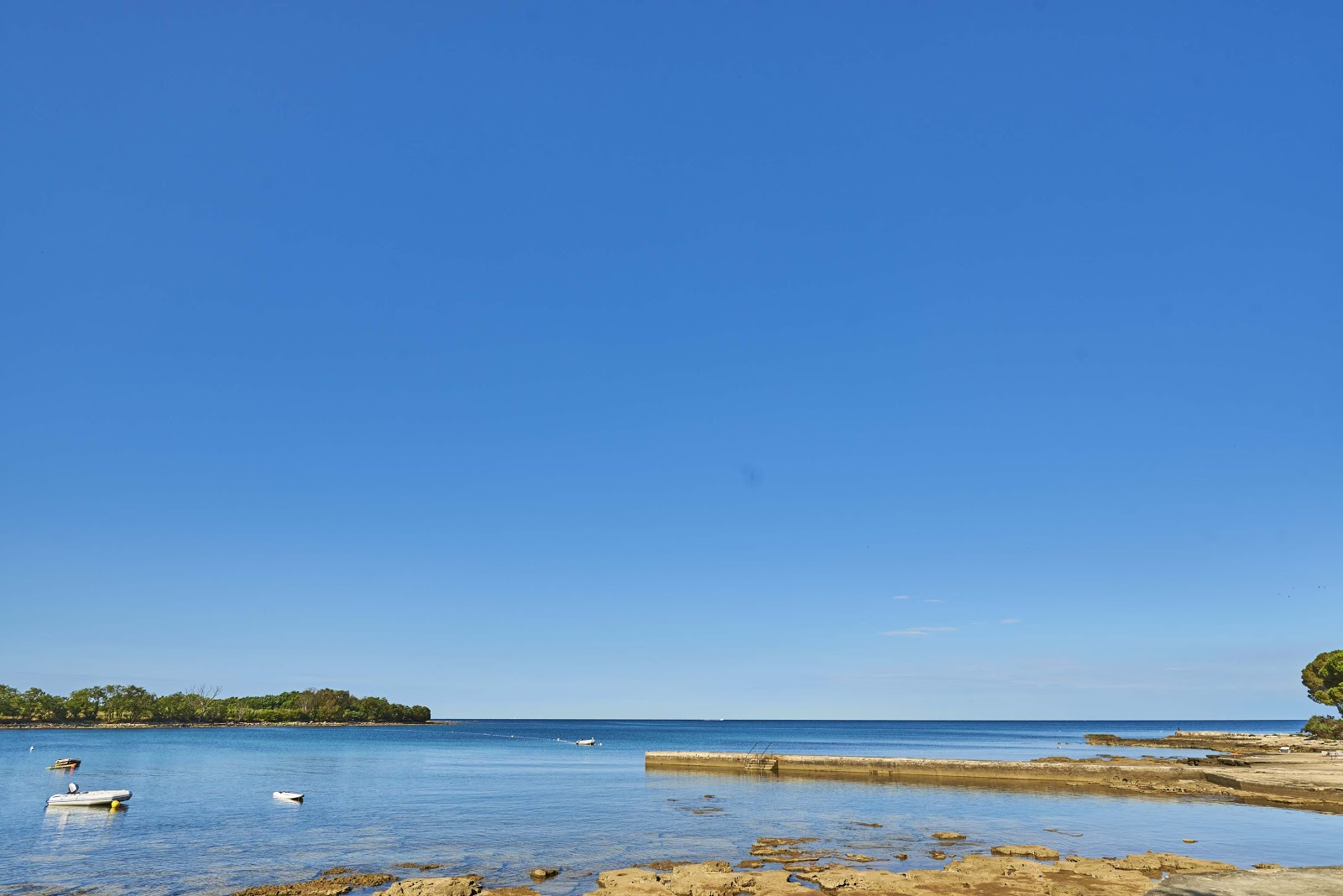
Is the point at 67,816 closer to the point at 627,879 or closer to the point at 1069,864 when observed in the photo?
the point at 627,879

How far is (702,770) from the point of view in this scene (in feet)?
278

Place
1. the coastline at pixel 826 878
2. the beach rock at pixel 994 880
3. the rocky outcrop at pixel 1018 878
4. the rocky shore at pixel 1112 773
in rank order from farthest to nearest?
the rocky shore at pixel 1112 773
the coastline at pixel 826 878
the rocky outcrop at pixel 1018 878
the beach rock at pixel 994 880

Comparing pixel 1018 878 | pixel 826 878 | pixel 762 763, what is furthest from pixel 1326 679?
pixel 826 878

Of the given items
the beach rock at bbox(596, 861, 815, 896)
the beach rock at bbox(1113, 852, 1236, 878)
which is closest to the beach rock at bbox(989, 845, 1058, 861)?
the beach rock at bbox(1113, 852, 1236, 878)

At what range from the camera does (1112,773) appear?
65.7m

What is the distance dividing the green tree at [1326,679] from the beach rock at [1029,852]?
94.4 meters

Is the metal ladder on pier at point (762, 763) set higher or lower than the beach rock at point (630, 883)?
lower

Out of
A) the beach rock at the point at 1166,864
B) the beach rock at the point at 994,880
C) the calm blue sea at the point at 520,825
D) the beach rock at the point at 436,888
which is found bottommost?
the calm blue sea at the point at 520,825

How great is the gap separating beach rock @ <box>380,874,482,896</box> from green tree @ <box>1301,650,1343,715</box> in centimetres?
11710

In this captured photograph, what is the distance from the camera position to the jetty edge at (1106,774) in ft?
169

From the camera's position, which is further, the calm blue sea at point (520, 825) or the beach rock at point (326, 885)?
the calm blue sea at point (520, 825)

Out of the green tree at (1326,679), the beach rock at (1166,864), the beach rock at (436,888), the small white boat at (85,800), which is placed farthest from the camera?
the green tree at (1326,679)

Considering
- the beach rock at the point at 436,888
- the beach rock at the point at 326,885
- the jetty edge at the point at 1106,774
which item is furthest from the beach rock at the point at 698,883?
the jetty edge at the point at 1106,774

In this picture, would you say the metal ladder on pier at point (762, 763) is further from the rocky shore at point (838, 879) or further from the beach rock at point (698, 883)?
the beach rock at point (698, 883)
